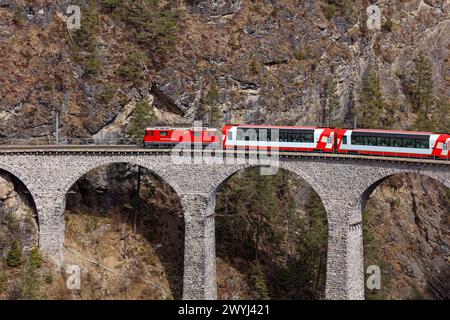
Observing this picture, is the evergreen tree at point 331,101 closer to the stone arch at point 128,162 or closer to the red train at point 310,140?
the red train at point 310,140

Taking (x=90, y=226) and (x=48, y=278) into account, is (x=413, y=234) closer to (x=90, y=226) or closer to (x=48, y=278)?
(x=90, y=226)

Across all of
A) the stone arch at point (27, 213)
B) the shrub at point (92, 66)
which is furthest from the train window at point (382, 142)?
the shrub at point (92, 66)

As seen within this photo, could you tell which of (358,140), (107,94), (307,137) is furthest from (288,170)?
(107,94)

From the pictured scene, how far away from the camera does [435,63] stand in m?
126

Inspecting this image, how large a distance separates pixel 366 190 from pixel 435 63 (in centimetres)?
6265

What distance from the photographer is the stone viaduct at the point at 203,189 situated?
71188 millimetres

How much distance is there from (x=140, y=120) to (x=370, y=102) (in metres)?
39.7

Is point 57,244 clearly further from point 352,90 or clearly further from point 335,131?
point 352,90

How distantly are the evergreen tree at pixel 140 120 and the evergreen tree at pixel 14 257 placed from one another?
61.7 feet

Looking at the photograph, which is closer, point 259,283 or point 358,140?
point 358,140

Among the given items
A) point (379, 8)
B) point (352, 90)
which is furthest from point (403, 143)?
point (379, 8)

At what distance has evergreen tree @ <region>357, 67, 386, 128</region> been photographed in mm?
108062

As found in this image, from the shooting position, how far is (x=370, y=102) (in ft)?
367

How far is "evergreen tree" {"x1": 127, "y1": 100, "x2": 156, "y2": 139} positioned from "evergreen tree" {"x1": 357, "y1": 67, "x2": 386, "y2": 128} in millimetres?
33243
